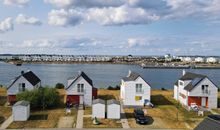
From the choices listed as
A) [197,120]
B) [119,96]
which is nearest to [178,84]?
[119,96]

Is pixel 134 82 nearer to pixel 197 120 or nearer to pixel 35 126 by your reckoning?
pixel 197 120

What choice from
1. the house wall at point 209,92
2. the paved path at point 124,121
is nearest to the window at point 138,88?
the paved path at point 124,121

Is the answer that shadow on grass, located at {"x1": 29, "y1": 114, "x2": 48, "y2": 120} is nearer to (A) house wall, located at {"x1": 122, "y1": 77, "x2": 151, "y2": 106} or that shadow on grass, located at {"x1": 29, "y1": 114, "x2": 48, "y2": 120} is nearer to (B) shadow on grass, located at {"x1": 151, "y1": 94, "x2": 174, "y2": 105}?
(A) house wall, located at {"x1": 122, "y1": 77, "x2": 151, "y2": 106}

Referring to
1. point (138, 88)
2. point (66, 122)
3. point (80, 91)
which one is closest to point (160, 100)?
point (138, 88)

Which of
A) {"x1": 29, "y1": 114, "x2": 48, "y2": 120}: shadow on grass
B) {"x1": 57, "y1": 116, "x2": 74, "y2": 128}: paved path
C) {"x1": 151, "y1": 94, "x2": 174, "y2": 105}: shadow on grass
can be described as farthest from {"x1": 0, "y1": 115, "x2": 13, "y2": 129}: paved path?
{"x1": 151, "y1": 94, "x2": 174, "y2": 105}: shadow on grass

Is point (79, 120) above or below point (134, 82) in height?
below

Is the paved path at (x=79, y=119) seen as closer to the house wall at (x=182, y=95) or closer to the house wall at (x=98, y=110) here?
the house wall at (x=98, y=110)
